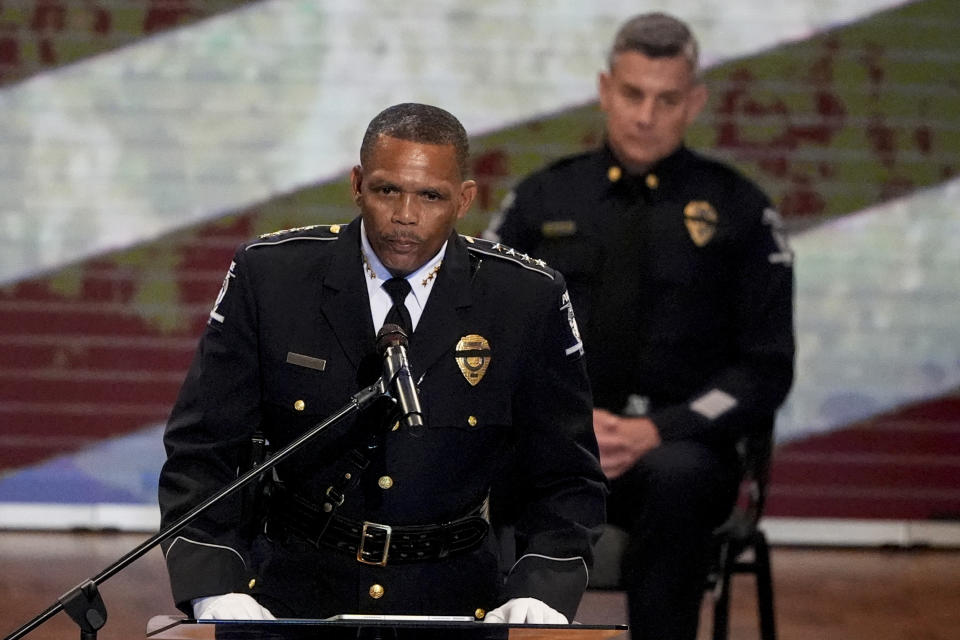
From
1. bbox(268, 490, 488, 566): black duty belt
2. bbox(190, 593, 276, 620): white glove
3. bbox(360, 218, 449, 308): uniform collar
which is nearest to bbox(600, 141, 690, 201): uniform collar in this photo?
bbox(360, 218, 449, 308): uniform collar

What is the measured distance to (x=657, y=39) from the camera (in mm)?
4102

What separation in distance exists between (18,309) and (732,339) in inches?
124

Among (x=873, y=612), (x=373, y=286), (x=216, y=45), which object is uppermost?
(x=216, y=45)

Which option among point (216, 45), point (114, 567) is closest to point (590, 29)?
point (216, 45)

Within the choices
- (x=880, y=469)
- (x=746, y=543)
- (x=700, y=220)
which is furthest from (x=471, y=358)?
(x=880, y=469)

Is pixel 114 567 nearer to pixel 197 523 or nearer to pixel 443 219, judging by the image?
pixel 197 523

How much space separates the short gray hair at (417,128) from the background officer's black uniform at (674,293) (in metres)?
1.35

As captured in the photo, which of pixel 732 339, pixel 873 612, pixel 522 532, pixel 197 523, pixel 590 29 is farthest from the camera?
pixel 590 29

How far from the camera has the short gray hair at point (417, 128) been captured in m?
2.66

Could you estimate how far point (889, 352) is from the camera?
6.12m

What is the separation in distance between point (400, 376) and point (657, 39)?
2.18 metres

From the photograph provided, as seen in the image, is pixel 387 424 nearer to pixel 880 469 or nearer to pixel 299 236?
pixel 299 236

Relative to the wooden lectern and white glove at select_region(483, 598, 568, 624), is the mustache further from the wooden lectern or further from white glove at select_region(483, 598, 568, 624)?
the wooden lectern

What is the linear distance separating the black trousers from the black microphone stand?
5.47 feet
